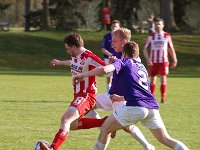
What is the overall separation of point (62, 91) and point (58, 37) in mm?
23508

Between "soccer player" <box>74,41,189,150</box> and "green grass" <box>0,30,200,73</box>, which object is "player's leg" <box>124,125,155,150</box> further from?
"green grass" <box>0,30,200,73</box>

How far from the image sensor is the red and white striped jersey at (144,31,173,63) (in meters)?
17.2

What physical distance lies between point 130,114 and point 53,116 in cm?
600

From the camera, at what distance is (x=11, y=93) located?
19578mm

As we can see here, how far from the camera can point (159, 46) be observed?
56.9ft

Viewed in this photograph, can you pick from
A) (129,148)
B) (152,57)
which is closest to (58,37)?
(152,57)

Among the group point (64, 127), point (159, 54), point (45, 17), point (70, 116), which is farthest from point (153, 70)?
point (45, 17)

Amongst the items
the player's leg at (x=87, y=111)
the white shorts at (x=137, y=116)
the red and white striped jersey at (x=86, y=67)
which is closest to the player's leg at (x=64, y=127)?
the player's leg at (x=87, y=111)

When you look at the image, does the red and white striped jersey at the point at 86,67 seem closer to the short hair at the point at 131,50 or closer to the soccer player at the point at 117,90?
the soccer player at the point at 117,90

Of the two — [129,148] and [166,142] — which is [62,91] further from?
[166,142]

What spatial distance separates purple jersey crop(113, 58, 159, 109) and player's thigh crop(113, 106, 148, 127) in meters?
0.06

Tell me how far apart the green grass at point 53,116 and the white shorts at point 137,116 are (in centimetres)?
194

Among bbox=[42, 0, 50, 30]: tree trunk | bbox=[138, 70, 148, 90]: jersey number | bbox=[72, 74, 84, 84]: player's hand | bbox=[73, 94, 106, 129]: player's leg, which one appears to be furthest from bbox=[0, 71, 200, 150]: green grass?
bbox=[42, 0, 50, 30]: tree trunk

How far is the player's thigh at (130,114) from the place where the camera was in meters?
7.92
